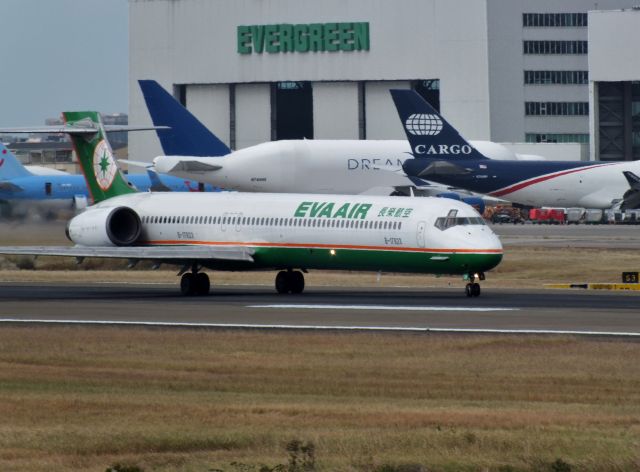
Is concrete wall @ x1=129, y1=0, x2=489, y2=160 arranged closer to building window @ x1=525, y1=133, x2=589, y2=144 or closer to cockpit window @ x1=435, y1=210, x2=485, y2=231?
building window @ x1=525, y1=133, x2=589, y2=144

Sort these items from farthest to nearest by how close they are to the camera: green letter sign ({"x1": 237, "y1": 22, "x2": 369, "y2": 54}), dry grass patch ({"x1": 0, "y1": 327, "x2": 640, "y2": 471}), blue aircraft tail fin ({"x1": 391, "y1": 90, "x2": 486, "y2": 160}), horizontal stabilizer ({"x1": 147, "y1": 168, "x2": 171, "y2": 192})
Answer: green letter sign ({"x1": 237, "y1": 22, "x2": 369, "y2": 54}), horizontal stabilizer ({"x1": 147, "y1": 168, "x2": 171, "y2": 192}), blue aircraft tail fin ({"x1": 391, "y1": 90, "x2": 486, "y2": 160}), dry grass patch ({"x1": 0, "y1": 327, "x2": 640, "y2": 471})

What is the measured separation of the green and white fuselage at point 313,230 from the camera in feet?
132

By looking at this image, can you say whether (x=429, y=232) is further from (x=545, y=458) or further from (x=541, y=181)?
(x=541, y=181)

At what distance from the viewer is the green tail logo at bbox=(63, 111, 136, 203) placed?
48.3m

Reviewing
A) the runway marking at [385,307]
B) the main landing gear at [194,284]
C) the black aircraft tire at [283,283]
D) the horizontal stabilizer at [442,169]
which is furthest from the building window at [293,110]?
the runway marking at [385,307]

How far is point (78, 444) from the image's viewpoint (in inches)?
671

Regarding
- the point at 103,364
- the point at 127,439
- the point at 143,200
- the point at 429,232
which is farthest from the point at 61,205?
the point at 127,439

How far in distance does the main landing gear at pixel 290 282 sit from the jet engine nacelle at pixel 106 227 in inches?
199

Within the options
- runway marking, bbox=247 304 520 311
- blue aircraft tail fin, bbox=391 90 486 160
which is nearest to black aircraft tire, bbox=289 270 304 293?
runway marking, bbox=247 304 520 311

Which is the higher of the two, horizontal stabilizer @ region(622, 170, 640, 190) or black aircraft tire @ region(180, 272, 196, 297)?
horizontal stabilizer @ region(622, 170, 640, 190)

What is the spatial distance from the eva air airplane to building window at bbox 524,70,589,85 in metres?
87.1

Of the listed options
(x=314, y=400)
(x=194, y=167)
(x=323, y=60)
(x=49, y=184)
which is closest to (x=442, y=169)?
(x=194, y=167)

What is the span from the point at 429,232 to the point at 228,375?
17.0 meters

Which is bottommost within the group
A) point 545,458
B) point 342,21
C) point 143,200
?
point 545,458
